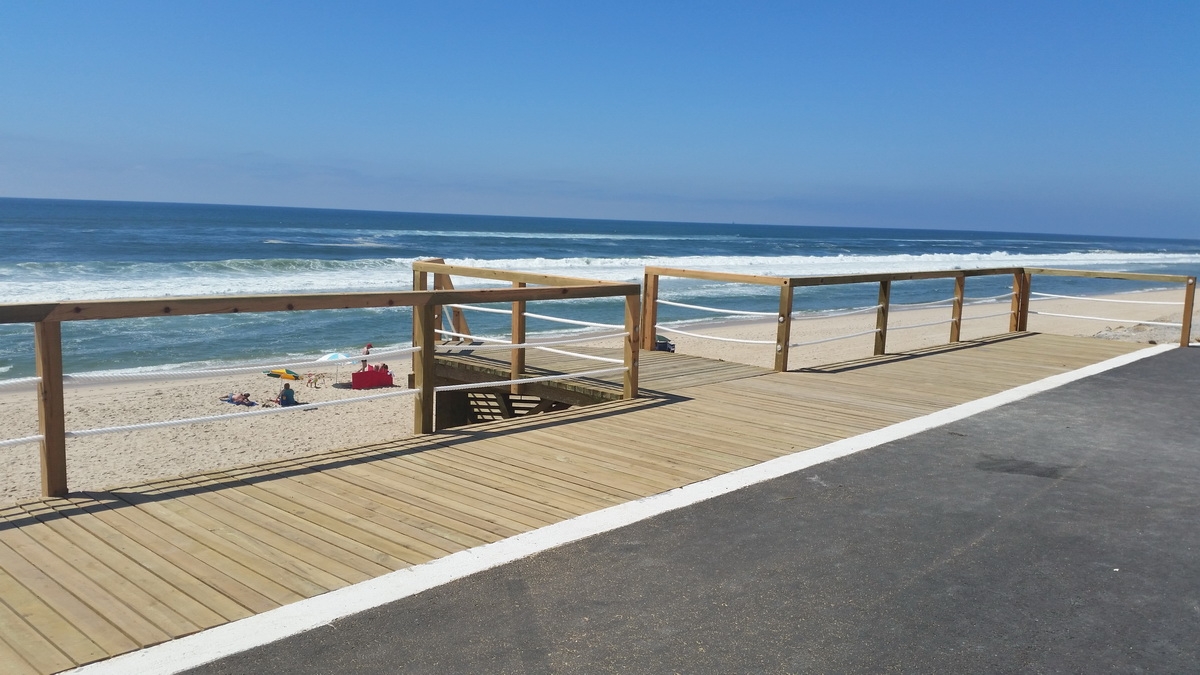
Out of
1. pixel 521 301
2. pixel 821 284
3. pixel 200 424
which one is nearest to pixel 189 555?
pixel 521 301

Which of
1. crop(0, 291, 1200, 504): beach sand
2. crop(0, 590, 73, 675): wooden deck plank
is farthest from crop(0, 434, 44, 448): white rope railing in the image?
crop(0, 291, 1200, 504): beach sand

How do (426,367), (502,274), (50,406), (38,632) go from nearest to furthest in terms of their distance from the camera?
1. (38,632)
2. (50,406)
3. (426,367)
4. (502,274)

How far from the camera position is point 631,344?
6.62 meters

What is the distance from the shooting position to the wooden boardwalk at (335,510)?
297 centimetres

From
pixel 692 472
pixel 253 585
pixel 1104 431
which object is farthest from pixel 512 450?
pixel 1104 431

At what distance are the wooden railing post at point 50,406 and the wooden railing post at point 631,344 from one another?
11.5 ft

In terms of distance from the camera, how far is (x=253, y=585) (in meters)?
3.19

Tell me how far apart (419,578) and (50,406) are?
1825 mm

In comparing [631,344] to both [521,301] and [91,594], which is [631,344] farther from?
[91,594]

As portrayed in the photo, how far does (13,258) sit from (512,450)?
3750 cm

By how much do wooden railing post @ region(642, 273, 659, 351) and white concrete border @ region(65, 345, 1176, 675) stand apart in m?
3.36

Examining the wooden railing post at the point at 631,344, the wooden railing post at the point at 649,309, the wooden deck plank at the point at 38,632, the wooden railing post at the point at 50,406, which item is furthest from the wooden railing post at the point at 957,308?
the wooden deck plank at the point at 38,632

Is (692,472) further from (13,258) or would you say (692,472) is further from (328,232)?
(328,232)

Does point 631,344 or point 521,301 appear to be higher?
point 521,301
